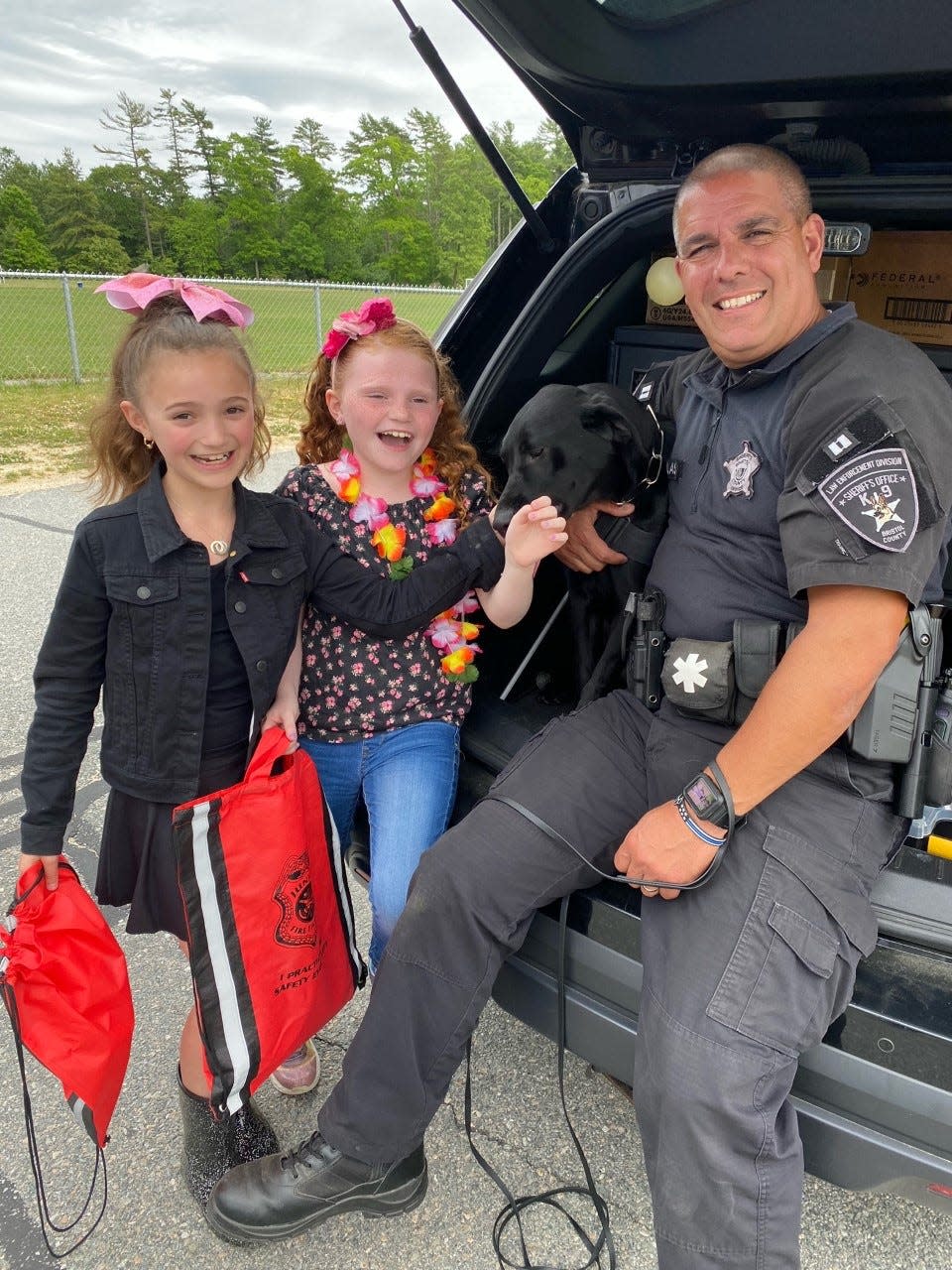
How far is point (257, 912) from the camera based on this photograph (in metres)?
1.62

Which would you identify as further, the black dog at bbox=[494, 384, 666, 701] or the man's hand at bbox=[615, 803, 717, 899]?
the black dog at bbox=[494, 384, 666, 701]

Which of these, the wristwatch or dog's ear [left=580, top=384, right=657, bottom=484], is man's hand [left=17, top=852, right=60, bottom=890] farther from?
dog's ear [left=580, top=384, right=657, bottom=484]

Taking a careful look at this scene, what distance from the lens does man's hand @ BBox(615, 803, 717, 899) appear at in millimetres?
1428

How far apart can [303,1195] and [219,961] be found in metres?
0.42

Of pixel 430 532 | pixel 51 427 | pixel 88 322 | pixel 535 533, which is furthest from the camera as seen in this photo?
pixel 88 322

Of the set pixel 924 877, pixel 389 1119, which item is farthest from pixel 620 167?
pixel 389 1119

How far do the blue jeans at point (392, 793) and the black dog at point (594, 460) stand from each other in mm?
499

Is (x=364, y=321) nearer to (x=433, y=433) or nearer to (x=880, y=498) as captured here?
(x=433, y=433)

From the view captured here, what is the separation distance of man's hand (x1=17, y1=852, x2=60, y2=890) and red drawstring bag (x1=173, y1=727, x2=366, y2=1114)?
26 centimetres

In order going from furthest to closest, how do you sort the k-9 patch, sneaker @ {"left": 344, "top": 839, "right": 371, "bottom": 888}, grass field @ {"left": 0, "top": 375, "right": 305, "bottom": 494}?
grass field @ {"left": 0, "top": 375, "right": 305, "bottom": 494}
sneaker @ {"left": 344, "top": 839, "right": 371, "bottom": 888}
the k-9 patch

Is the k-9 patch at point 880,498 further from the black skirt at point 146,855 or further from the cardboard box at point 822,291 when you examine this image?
the black skirt at point 146,855

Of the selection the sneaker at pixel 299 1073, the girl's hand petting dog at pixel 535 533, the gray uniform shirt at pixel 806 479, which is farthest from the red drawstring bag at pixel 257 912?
the gray uniform shirt at pixel 806 479

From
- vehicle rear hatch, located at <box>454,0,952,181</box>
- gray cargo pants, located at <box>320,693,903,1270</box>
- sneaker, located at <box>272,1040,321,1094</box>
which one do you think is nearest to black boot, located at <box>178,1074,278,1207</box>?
sneaker, located at <box>272,1040,321,1094</box>

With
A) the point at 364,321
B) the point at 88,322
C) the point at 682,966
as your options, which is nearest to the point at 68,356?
the point at 88,322
